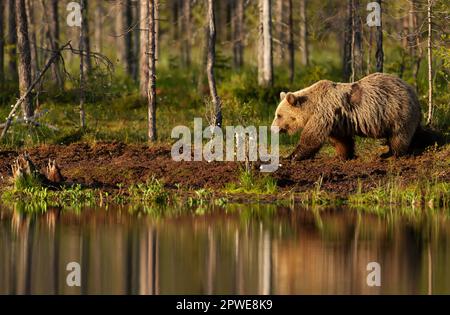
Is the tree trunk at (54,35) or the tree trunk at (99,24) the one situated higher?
the tree trunk at (99,24)

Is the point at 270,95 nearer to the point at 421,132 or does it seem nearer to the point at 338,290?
the point at 421,132

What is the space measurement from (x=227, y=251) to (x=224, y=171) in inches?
236

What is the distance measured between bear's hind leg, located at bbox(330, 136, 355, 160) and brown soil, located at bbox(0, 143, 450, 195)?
0.24 meters

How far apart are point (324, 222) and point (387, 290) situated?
4.53 metres

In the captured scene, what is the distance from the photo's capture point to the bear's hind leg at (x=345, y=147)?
2192cm

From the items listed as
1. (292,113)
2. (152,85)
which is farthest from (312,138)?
(152,85)

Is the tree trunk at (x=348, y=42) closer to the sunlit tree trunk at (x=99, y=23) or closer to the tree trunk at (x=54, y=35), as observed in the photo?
the tree trunk at (x=54, y=35)

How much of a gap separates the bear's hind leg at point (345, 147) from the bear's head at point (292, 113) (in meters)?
0.75

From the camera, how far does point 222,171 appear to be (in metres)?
20.8

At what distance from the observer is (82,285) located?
42.4 ft

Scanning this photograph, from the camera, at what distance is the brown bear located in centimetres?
2142

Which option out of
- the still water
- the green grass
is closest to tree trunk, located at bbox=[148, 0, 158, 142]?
the green grass

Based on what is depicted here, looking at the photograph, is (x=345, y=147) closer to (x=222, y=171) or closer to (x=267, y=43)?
(x=222, y=171)

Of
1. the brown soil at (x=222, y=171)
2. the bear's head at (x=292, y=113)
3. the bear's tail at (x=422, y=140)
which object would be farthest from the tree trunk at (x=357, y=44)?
the brown soil at (x=222, y=171)
